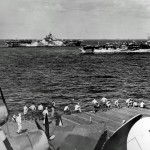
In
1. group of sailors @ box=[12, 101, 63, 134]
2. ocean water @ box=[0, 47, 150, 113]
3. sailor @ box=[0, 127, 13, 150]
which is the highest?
sailor @ box=[0, 127, 13, 150]

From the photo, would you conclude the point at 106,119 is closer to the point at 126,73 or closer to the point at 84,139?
the point at 84,139

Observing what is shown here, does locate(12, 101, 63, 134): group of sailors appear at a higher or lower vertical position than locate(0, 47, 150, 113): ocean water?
higher

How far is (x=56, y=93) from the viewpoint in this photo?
56.0 meters

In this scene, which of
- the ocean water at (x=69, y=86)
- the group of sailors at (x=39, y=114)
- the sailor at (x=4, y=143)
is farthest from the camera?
the ocean water at (x=69, y=86)

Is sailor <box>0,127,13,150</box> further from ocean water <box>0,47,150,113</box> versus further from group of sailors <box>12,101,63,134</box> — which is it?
ocean water <box>0,47,150,113</box>

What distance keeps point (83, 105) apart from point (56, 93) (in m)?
11.1

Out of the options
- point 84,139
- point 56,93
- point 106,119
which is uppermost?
point 84,139

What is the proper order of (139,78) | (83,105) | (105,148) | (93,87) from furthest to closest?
(139,78), (93,87), (83,105), (105,148)

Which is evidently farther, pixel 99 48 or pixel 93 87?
pixel 99 48

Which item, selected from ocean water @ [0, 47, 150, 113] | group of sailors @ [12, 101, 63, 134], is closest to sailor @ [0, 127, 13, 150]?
group of sailors @ [12, 101, 63, 134]

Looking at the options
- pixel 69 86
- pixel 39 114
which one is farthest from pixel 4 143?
pixel 69 86

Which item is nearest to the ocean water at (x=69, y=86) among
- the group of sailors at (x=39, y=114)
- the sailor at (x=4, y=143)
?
the group of sailors at (x=39, y=114)

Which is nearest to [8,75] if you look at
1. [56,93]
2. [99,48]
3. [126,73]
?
[56,93]

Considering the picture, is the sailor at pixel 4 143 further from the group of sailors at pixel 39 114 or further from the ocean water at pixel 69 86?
the ocean water at pixel 69 86
